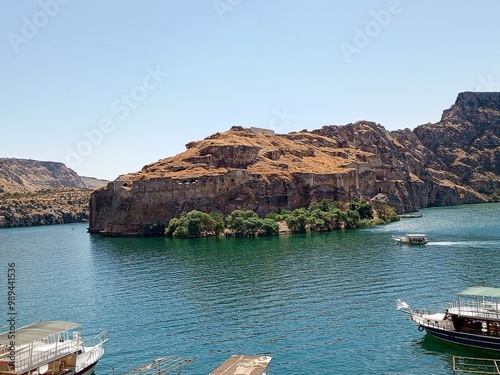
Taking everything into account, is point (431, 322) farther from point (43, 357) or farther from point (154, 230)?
point (154, 230)

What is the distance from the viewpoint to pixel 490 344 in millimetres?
37500

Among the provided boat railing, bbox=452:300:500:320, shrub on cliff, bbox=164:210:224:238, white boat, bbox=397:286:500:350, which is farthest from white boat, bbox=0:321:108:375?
shrub on cliff, bbox=164:210:224:238

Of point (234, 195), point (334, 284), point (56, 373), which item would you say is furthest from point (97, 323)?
point (234, 195)

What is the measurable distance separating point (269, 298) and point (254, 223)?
68.5 m

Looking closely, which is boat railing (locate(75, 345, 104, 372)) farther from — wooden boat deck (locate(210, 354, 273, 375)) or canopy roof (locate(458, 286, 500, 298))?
canopy roof (locate(458, 286, 500, 298))

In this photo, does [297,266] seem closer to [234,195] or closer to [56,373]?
[56,373]

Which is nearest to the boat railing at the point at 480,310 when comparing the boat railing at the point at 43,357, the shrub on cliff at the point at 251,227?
the boat railing at the point at 43,357

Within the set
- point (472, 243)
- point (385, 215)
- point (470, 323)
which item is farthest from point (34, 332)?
point (385, 215)

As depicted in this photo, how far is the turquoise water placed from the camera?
38000mm

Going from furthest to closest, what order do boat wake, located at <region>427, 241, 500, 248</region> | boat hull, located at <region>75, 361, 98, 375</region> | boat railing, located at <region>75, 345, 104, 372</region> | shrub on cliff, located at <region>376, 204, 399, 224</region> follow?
shrub on cliff, located at <region>376, 204, 399, 224</region>
boat wake, located at <region>427, 241, 500, 248</region>
boat railing, located at <region>75, 345, 104, 372</region>
boat hull, located at <region>75, 361, 98, 375</region>

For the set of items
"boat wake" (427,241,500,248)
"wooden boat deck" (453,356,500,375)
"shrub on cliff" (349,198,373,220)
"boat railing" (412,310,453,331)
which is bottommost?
"wooden boat deck" (453,356,500,375)

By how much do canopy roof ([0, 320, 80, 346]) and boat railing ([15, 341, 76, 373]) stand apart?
0.98 metres

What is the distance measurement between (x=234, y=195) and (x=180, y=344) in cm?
10154

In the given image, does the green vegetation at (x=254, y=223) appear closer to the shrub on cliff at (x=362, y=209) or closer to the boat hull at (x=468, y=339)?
the shrub on cliff at (x=362, y=209)
